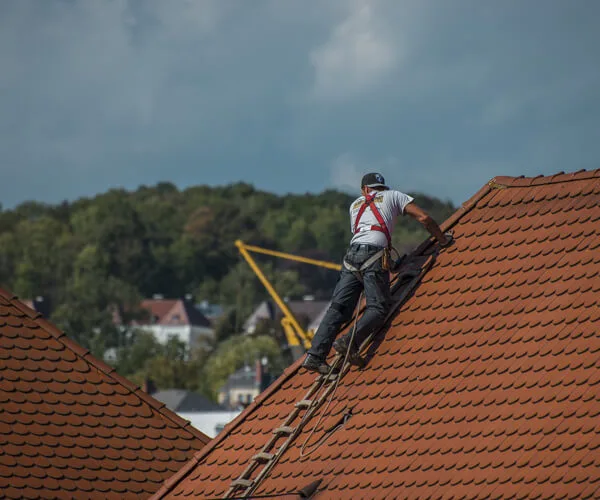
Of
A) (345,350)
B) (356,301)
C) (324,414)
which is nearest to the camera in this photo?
(324,414)

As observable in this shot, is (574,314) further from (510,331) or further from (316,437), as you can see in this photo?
(316,437)

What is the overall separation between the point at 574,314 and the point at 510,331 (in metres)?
0.65

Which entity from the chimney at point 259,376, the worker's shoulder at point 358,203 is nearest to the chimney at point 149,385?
the chimney at point 259,376

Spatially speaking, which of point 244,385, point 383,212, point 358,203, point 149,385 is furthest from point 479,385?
point 149,385

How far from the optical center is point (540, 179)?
51.9 feet

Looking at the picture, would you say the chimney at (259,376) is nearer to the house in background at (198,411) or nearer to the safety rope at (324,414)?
the house in background at (198,411)

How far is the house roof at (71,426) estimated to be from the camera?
15992 mm

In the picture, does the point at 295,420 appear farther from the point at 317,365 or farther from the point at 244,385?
the point at 244,385

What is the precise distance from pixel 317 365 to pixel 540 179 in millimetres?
3041

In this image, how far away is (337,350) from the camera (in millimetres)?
15180

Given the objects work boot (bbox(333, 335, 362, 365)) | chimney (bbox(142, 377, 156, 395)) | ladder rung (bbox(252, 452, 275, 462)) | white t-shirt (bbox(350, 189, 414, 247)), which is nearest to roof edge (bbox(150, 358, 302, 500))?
work boot (bbox(333, 335, 362, 365))

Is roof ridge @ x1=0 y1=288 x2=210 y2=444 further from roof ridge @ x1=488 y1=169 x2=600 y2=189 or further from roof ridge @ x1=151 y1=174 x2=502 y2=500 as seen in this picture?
roof ridge @ x1=488 y1=169 x2=600 y2=189

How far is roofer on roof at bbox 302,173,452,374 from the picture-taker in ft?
50.5

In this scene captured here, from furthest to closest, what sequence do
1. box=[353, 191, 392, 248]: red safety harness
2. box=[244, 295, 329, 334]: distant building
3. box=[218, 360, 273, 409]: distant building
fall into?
box=[244, 295, 329, 334]: distant building, box=[218, 360, 273, 409]: distant building, box=[353, 191, 392, 248]: red safety harness
